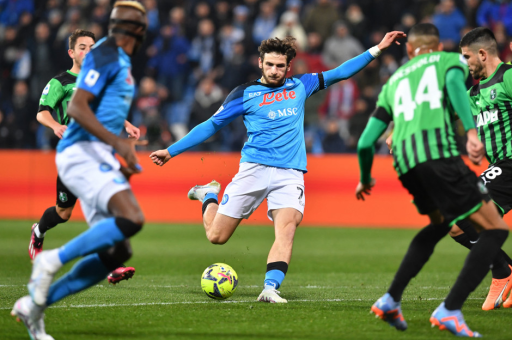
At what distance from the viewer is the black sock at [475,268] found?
486cm

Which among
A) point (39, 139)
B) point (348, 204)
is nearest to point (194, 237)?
point (348, 204)

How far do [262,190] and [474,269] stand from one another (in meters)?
2.77

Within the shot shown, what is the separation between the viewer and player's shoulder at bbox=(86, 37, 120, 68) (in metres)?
4.80

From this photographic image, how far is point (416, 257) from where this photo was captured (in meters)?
5.17

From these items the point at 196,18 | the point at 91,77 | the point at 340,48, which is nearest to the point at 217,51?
the point at 196,18

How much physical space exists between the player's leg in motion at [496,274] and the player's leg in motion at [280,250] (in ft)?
5.31

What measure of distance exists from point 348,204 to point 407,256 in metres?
10.00

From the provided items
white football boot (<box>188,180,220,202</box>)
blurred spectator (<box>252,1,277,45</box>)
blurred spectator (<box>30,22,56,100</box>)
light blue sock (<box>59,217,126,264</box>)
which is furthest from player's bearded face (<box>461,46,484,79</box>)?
blurred spectator (<box>30,22,56,100</box>)

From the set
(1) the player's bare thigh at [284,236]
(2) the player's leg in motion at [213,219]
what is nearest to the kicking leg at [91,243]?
(1) the player's bare thigh at [284,236]

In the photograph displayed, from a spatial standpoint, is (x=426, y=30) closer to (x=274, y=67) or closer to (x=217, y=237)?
(x=274, y=67)

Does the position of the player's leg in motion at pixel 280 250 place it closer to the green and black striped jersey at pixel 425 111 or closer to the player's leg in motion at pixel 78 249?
the green and black striped jersey at pixel 425 111

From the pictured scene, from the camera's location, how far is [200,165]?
1558 cm

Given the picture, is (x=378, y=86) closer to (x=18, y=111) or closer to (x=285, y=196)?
(x=18, y=111)

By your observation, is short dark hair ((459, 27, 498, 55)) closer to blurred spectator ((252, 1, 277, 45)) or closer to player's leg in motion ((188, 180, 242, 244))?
player's leg in motion ((188, 180, 242, 244))
